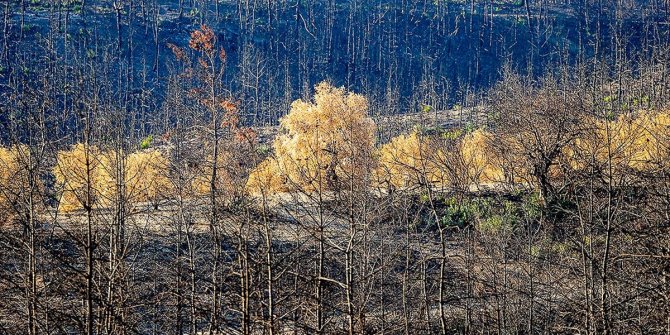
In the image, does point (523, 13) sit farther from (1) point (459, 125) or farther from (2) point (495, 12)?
(1) point (459, 125)

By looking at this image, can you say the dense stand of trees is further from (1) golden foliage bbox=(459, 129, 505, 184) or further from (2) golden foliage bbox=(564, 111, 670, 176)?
A: (1) golden foliage bbox=(459, 129, 505, 184)

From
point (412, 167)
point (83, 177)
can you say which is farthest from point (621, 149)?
point (83, 177)

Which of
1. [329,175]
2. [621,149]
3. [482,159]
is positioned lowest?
[329,175]

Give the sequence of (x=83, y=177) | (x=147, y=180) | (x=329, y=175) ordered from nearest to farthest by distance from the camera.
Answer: (x=83, y=177), (x=329, y=175), (x=147, y=180)

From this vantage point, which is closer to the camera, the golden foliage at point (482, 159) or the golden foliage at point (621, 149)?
the golden foliage at point (621, 149)

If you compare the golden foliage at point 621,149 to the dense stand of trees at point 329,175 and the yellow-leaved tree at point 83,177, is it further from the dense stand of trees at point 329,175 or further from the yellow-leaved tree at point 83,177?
the yellow-leaved tree at point 83,177

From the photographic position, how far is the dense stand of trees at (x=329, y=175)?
11.0 metres

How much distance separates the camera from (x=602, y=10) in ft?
363

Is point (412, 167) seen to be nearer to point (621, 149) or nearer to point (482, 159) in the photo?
point (621, 149)

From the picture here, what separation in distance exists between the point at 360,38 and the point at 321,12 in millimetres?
9715

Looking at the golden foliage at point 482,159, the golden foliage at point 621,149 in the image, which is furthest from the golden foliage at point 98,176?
the golden foliage at point 482,159

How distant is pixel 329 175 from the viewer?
40.7 ft

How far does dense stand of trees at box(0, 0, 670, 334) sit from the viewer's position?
1095cm

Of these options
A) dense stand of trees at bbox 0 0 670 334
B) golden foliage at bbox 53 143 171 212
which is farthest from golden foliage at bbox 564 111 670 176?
golden foliage at bbox 53 143 171 212
